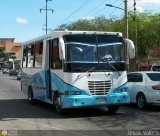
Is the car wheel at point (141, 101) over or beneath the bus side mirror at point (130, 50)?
beneath

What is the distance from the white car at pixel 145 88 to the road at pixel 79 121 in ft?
1.22

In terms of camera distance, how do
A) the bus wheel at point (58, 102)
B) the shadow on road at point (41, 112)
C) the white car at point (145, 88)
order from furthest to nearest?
the white car at point (145, 88) < the shadow on road at point (41, 112) < the bus wheel at point (58, 102)

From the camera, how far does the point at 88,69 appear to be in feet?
48.5

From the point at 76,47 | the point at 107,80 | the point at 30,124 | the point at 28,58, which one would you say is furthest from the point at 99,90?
the point at 28,58

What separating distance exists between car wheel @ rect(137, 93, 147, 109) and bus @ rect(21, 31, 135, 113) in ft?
5.22

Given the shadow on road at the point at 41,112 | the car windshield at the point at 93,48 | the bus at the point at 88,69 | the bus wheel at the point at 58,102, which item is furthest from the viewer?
the shadow on road at the point at 41,112

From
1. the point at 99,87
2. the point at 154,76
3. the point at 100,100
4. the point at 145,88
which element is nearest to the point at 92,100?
the point at 100,100

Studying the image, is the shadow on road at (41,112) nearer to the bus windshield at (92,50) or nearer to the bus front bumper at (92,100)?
the bus front bumper at (92,100)

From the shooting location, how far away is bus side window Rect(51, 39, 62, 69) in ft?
50.5

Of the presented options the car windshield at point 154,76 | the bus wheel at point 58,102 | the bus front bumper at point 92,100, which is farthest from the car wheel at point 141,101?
the bus wheel at point 58,102

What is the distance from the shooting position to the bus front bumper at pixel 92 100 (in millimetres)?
14523

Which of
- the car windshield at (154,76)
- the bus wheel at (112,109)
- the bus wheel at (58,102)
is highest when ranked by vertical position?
the car windshield at (154,76)

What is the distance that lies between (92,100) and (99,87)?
510 mm

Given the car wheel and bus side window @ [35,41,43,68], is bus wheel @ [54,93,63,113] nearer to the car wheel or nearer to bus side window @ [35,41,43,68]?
bus side window @ [35,41,43,68]
